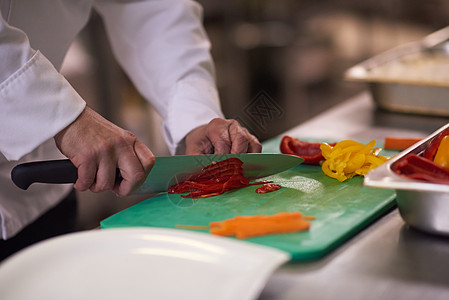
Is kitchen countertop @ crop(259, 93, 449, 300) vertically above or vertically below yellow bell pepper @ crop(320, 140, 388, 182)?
below

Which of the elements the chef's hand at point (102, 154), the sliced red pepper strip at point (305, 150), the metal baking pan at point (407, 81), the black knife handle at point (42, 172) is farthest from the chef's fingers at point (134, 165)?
the metal baking pan at point (407, 81)

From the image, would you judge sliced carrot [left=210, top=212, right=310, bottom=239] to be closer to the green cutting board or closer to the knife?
the green cutting board

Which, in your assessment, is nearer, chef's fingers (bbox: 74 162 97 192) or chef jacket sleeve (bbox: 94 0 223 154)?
A: chef's fingers (bbox: 74 162 97 192)

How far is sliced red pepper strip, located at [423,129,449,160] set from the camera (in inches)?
45.9

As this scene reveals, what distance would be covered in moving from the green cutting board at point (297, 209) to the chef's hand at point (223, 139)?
0.39ft

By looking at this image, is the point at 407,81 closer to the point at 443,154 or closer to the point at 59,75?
the point at 443,154

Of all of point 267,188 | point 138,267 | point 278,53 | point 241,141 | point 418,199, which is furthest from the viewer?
point 278,53

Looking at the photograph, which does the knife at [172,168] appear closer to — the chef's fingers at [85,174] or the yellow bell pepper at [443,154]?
the chef's fingers at [85,174]

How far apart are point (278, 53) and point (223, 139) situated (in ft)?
13.4

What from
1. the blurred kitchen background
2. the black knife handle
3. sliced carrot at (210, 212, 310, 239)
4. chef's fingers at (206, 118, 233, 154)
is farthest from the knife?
the blurred kitchen background

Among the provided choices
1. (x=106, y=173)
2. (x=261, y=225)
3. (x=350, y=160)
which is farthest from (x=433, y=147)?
(x=106, y=173)

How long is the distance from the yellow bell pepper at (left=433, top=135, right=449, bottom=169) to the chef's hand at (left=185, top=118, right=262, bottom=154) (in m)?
0.43

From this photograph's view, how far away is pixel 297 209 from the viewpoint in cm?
115

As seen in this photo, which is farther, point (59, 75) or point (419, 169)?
point (59, 75)
